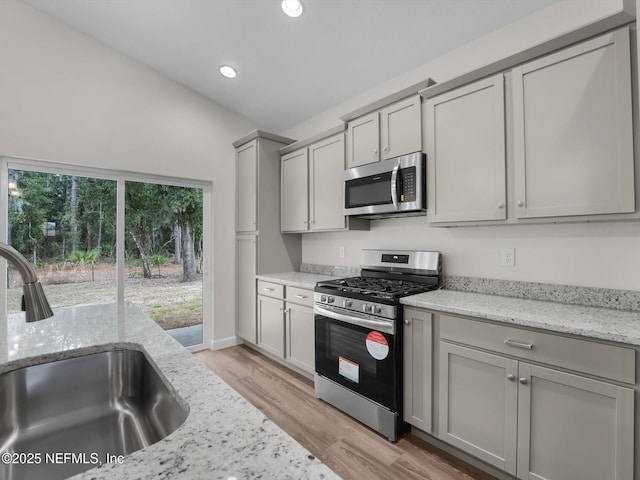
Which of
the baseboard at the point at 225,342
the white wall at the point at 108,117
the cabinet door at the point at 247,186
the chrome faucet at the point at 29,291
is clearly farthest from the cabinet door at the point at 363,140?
the baseboard at the point at 225,342

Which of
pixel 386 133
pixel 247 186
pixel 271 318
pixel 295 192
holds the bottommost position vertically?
pixel 271 318

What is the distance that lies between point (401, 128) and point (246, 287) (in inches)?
94.6

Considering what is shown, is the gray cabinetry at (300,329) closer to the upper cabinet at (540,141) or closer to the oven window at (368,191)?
the oven window at (368,191)

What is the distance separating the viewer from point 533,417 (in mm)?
1552

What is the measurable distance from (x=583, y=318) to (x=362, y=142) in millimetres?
1933

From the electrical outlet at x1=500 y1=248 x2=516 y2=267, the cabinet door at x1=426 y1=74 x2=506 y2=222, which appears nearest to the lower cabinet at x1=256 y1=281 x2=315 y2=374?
the cabinet door at x1=426 y1=74 x2=506 y2=222

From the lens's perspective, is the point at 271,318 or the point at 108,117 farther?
the point at 271,318

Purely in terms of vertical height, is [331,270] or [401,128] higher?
[401,128]

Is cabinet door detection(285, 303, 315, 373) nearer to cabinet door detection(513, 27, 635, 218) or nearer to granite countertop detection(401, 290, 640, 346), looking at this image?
granite countertop detection(401, 290, 640, 346)

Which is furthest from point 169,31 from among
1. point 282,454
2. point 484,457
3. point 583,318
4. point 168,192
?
point 484,457

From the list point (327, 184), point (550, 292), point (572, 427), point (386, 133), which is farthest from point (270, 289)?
point (572, 427)

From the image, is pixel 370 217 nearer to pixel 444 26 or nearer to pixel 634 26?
pixel 444 26

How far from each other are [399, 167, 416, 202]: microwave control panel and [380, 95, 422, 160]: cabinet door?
0.16 metres

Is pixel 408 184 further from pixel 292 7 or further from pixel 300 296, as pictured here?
pixel 292 7
